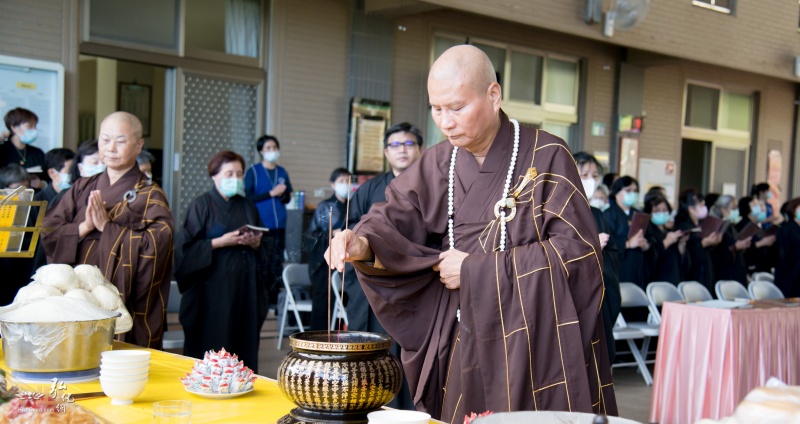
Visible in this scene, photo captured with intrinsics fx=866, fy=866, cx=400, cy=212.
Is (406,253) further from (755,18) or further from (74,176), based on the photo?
(755,18)

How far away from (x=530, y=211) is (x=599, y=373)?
1.66ft

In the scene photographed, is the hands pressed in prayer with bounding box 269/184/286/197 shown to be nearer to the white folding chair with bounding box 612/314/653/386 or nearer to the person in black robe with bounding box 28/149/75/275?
the person in black robe with bounding box 28/149/75/275

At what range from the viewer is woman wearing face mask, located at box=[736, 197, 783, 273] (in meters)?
9.83

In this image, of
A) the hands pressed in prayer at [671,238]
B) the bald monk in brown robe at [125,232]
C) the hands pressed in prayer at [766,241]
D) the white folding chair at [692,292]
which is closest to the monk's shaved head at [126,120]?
the bald monk in brown robe at [125,232]

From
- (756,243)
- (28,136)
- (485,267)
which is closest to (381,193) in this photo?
(485,267)

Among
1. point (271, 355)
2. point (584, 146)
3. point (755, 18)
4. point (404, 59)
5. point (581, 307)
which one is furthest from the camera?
point (755, 18)

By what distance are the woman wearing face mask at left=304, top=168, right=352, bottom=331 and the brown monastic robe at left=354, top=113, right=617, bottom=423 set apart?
2499 mm

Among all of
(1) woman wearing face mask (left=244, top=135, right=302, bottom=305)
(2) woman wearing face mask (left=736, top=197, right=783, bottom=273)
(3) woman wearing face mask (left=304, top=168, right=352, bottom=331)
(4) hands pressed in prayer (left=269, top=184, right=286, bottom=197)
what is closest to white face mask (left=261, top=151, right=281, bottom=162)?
(1) woman wearing face mask (left=244, top=135, right=302, bottom=305)

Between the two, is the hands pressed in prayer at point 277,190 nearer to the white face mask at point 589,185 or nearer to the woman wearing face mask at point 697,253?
the white face mask at point 589,185

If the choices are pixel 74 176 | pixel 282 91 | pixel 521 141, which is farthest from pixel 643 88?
pixel 521 141

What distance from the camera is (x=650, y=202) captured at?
8398 mm

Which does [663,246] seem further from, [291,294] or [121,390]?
[121,390]

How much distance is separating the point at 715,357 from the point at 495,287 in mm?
2947

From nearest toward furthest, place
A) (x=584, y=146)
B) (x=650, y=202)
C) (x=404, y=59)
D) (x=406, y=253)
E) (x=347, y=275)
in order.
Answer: (x=406, y=253), (x=347, y=275), (x=650, y=202), (x=404, y=59), (x=584, y=146)
